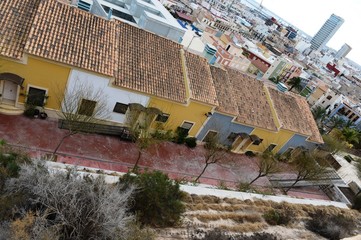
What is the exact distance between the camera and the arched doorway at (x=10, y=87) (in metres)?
17.3

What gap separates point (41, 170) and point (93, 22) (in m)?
13.2

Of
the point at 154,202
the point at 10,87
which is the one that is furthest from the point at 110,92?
the point at 154,202

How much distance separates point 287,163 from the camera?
105 ft

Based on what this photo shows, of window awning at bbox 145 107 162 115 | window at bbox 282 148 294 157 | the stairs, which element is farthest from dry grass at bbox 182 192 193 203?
window at bbox 282 148 294 157

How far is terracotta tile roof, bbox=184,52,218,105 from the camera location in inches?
931

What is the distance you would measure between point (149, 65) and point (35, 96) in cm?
871

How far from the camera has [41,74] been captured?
18094 mm

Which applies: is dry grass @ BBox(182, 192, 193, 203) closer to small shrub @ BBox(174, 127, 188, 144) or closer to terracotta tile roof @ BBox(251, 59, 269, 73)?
small shrub @ BBox(174, 127, 188, 144)

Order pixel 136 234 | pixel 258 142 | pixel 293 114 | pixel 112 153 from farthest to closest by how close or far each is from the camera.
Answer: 1. pixel 293 114
2. pixel 258 142
3. pixel 112 153
4. pixel 136 234

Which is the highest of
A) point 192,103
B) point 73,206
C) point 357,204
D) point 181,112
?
point 73,206

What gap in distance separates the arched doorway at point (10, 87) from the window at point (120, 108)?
21.5ft

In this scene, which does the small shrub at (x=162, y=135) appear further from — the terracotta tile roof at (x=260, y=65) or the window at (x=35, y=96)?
the terracotta tile roof at (x=260, y=65)

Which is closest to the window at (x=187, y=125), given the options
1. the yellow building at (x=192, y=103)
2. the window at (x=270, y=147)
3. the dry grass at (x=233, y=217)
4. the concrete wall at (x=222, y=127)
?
the yellow building at (x=192, y=103)

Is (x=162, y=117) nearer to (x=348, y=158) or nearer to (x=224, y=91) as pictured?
(x=224, y=91)
